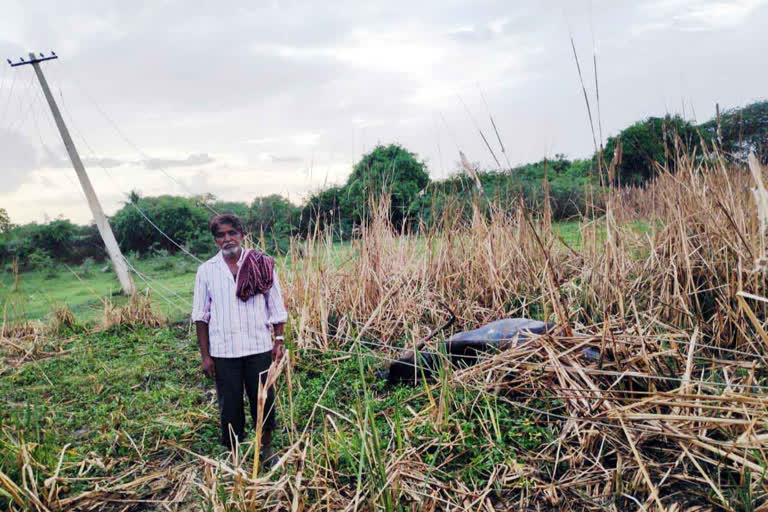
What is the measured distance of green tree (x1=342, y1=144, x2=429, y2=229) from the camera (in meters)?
5.10

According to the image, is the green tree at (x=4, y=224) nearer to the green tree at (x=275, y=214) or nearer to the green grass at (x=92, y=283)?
the green grass at (x=92, y=283)

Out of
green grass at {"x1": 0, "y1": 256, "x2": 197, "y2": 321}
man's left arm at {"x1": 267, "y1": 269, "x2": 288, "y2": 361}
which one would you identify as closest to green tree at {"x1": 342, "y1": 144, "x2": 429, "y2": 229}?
man's left arm at {"x1": 267, "y1": 269, "x2": 288, "y2": 361}

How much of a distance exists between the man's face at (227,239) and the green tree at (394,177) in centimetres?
207

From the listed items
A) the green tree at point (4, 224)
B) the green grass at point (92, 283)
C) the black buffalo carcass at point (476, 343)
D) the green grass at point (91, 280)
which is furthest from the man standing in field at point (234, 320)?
the green tree at point (4, 224)

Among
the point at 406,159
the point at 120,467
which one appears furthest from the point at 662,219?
the point at 406,159

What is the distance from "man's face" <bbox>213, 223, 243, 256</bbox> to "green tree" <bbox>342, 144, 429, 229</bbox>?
207cm

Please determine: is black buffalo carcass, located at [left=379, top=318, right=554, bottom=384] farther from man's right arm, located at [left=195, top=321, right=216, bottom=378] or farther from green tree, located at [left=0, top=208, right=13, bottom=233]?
green tree, located at [left=0, top=208, right=13, bottom=233]

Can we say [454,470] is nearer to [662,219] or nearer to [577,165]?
[662,219]

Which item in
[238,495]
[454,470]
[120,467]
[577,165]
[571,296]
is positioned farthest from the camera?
[577,165]

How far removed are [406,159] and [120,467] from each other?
266 inches

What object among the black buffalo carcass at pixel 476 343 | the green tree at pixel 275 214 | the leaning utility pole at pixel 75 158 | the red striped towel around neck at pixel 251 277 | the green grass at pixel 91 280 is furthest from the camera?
the green grass at pixel 91 280

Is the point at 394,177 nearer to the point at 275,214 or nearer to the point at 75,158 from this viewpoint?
the point at 275,214

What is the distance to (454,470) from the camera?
1.92 metres

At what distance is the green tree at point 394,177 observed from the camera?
5098 mm
